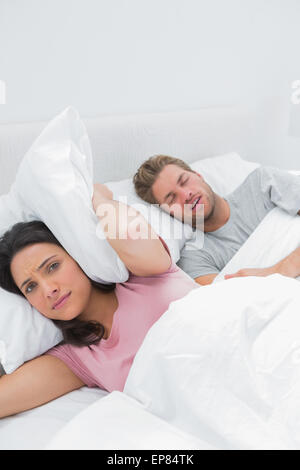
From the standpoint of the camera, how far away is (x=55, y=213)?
3.01 ft

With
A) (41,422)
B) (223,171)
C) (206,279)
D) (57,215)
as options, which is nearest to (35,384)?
(41,422)

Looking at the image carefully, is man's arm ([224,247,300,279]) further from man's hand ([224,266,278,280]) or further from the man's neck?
the man's neck

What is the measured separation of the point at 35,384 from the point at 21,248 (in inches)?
11.2

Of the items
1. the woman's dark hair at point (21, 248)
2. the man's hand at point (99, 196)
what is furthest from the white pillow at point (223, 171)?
the woman's dark hair at point (21, 248)

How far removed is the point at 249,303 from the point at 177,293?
0.64 feet

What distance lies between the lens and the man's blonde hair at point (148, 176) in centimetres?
146

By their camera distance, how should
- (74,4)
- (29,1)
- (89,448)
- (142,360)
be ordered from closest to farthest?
(89,448) < (142,360) < (29,1) < (74,4)

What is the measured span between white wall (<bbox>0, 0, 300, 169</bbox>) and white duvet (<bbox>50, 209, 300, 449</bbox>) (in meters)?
0.84

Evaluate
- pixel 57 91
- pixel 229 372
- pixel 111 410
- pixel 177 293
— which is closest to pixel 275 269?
pixel 177 293

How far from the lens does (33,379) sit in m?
0.91

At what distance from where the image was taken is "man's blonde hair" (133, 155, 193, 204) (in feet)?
4.78

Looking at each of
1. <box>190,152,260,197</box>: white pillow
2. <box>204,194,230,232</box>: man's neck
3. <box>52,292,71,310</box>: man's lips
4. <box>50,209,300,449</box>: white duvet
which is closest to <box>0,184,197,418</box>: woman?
<box>52,292,71,310</box>: man's lips
